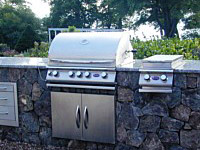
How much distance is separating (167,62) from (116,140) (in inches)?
42.6

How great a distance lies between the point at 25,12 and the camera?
751 inches

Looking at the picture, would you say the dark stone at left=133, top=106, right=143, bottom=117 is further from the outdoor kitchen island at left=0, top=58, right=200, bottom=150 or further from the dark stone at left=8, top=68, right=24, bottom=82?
the dark stone at left=8, top=68, right=24, bottom=82

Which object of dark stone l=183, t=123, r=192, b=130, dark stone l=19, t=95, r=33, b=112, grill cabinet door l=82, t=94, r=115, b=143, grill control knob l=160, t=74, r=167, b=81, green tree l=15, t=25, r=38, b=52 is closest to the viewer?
grill control knob l=160, t=74, r=167, b=81

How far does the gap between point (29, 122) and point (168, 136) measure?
1785 millimetres

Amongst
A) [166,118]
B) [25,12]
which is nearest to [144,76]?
[166,118]

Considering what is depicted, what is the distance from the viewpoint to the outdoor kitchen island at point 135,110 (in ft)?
10.2

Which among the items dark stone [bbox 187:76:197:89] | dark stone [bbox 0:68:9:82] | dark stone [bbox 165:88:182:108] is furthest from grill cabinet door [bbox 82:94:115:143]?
dark stone [bbox 0:68:9:82]

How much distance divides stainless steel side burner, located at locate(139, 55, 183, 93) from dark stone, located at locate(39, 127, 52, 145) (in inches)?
55.5

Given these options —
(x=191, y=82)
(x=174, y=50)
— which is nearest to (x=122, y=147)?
(x=191, y=82)

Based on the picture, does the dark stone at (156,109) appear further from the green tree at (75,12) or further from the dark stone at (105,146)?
the green tree at (75,12)

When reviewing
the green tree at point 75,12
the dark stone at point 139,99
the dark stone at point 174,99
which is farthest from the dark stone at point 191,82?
the green tree at point 75,12

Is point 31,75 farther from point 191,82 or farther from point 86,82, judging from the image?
point 191,82

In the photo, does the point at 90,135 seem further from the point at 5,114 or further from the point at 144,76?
the point at 5,114

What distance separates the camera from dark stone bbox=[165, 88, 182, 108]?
122 inches
